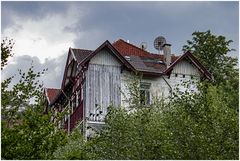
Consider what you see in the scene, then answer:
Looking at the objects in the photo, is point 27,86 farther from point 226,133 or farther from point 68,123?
point 68,123

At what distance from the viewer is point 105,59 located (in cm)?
2798

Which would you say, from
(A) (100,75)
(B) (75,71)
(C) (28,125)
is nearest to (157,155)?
(C) (28,125)

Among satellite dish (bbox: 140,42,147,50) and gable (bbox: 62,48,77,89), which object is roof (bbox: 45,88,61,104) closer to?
gable (bbox: 62,48,77,89)

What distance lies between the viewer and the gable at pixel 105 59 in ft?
91.5

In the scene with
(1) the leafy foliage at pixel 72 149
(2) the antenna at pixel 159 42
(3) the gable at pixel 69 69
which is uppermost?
(2) the antenna at pixel 159 42

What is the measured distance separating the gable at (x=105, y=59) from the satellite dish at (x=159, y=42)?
4.36m

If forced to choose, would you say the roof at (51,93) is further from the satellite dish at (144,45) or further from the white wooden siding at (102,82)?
the white wooden siding at (102,82)

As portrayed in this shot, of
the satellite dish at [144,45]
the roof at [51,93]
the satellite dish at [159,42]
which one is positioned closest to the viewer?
the satellite dish at [159,42]

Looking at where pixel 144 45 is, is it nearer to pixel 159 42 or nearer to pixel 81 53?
pixel 159 42

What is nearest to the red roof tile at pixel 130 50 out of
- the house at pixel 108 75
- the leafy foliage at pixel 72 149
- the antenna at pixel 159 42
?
the house at pixel 108 75

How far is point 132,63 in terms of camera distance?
95.9 ft

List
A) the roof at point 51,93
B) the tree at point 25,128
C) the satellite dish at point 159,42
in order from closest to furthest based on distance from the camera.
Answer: the tree at point 25,128 → the satellite dish at point 159,42 → the roof at point 51,93

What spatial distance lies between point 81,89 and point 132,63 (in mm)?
3213

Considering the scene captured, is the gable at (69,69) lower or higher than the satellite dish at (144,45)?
lower
